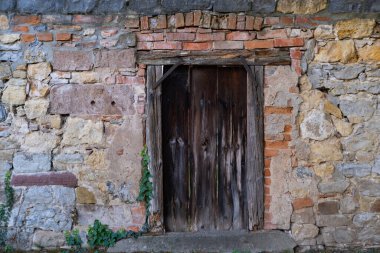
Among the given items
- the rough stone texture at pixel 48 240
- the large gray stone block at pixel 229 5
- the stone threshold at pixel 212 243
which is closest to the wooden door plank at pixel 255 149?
the stone threshold at pixel 212 243

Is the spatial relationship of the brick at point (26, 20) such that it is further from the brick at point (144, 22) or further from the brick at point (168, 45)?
the brick at point (168, 45)

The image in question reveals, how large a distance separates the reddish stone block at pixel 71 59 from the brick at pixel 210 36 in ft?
3.36

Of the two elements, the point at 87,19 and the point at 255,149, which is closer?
the point at 87,19

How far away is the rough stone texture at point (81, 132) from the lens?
4.14 m

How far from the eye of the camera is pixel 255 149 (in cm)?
420

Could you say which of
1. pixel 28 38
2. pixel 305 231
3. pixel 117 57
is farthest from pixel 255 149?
pixel 28 38

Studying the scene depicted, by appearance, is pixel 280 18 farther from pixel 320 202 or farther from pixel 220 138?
pixel 320 202

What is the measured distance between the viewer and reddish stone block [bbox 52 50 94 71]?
4.11m

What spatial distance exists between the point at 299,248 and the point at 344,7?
7.64 feet

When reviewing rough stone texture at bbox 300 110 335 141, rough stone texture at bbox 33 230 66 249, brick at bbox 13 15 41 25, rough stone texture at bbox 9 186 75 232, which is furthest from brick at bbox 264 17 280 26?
rough stone texture at bbox 33 230 66 249

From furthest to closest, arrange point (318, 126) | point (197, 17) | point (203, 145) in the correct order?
point (203, 145) → point (318, 126) → point (197, 17)

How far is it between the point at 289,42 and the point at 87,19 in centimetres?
191

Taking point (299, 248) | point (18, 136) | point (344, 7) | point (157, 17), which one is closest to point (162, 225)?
point (299, 248)

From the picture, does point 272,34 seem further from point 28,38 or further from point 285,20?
point 28,38
